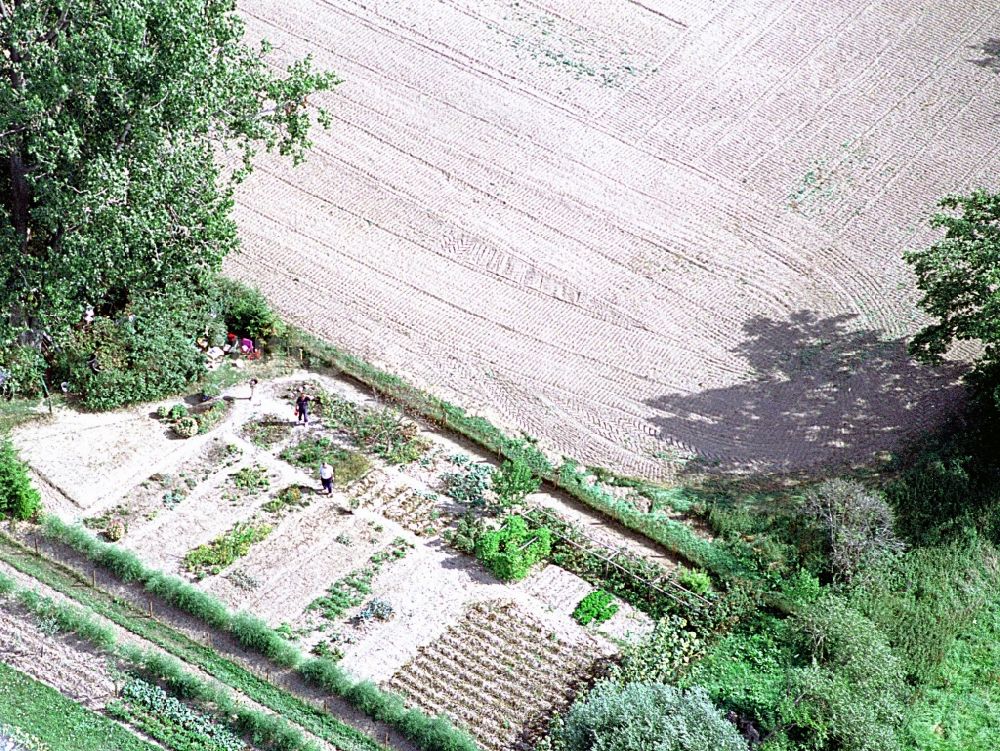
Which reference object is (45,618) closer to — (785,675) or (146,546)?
(146,546)

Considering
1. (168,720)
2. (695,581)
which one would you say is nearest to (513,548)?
(695,581)

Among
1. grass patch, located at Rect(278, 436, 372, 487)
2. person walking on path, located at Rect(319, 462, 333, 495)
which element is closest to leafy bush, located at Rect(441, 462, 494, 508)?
grass patch, located at Rect(278, 436, 372, 487)

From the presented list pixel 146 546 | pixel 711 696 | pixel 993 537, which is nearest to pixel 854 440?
pixel 993 537

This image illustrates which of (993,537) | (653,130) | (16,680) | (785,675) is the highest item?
(653,130)

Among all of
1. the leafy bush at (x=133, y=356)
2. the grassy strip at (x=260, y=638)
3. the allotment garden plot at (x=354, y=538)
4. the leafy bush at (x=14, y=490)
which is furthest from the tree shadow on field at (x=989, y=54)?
the leafy bush at (x=14, y=490)

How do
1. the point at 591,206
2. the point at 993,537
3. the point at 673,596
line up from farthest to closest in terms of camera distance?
the point at 591,206
the point at 993,537
the point at 673,596

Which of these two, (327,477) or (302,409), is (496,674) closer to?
(327,477)

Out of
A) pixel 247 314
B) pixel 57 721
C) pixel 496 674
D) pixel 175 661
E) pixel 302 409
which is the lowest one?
pixel 57 721
